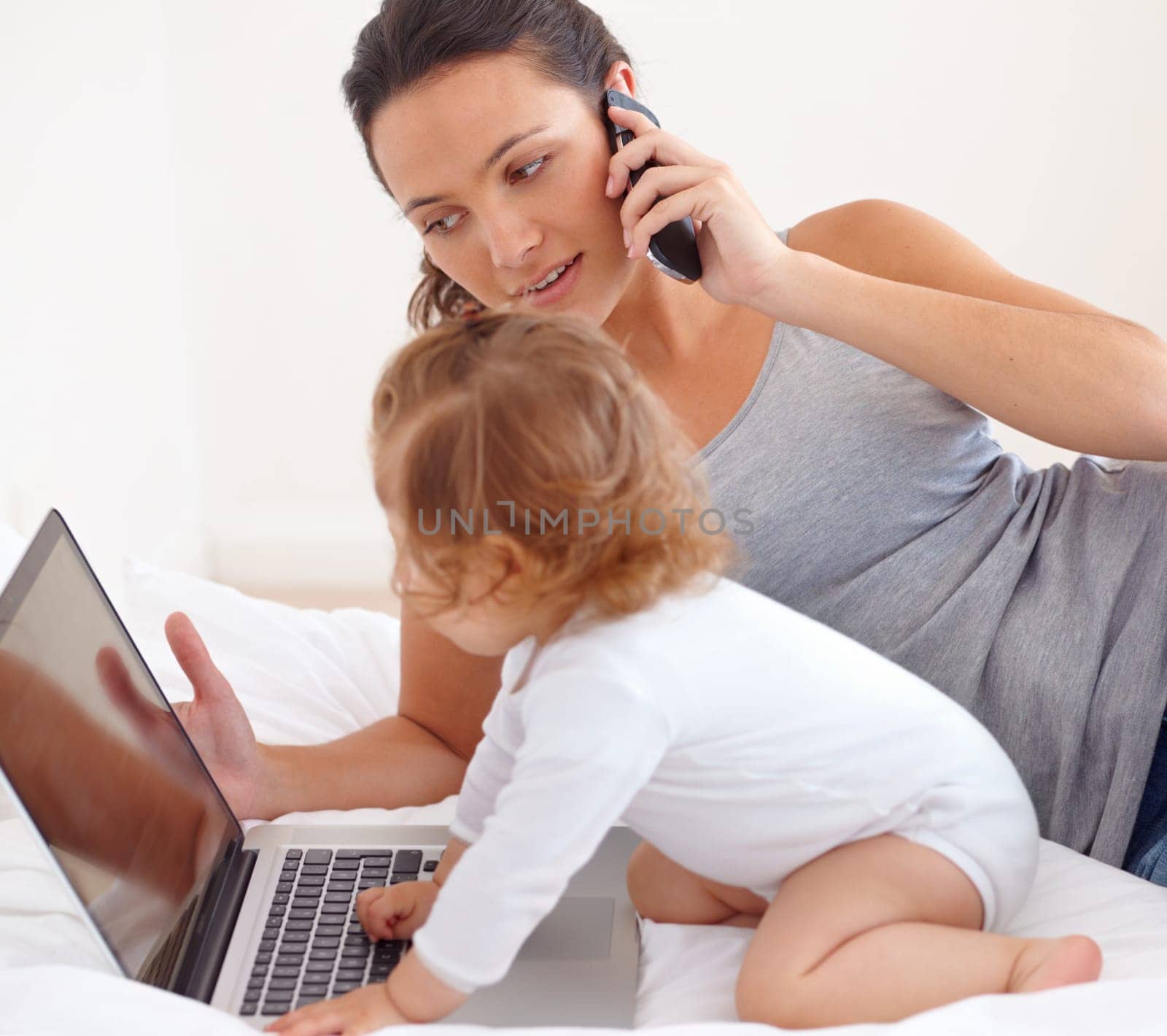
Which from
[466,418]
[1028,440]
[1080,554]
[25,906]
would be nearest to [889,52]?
[1028,440]

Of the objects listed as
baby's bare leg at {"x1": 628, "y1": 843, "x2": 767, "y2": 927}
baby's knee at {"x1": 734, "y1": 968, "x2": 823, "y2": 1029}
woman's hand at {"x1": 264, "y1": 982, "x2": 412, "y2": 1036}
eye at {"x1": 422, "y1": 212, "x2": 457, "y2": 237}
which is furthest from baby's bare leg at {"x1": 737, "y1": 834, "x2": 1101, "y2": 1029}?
eye at {"x1": 422, "y1": 212, "x2": 457, "y2": 237}

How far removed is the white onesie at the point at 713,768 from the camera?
0.87 metres

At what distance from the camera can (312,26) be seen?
2758 millimetres

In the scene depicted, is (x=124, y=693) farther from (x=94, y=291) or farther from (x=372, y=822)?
(x=94, y=291)

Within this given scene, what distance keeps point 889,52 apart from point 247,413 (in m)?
1.64

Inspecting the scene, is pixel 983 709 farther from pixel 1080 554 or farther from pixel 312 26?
pixel 312 26

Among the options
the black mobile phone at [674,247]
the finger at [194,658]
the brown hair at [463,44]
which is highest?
the brown hair at [463,44]

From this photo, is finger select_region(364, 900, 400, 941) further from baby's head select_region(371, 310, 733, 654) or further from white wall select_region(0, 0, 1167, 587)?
white wall select_region(0, 0, 1167, 587)

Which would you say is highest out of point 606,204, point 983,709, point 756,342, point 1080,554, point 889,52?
point 889,52

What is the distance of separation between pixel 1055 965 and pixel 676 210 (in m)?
0.76

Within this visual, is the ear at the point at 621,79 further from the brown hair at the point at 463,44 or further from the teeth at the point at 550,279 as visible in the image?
the teeth at the point at 550,279

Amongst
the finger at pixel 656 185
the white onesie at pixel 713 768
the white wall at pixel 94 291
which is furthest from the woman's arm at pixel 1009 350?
the white wall at pixel 94 291

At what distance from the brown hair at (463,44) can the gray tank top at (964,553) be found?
14.1 inches

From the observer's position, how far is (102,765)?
102 cm
